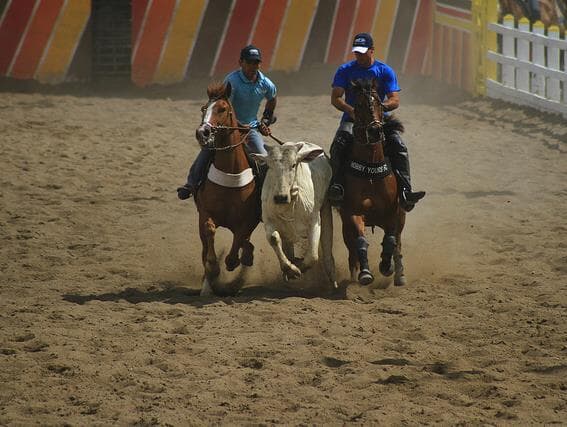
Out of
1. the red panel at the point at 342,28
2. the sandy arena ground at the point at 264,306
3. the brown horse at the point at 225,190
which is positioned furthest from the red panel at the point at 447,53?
the brown horse at the point at 225,190

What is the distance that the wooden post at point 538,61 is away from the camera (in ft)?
59.8

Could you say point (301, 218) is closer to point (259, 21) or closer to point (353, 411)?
point (353, 411)

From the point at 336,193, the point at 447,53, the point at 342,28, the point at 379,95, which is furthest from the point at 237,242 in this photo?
the point at 342,28

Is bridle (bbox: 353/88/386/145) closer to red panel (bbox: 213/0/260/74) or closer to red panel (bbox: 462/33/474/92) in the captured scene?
red panel (bbox: 462/33/474/92)

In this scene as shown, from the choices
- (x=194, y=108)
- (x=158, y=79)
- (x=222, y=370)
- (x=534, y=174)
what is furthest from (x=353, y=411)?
(x=158, y=79)

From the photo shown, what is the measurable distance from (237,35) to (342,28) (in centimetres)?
207

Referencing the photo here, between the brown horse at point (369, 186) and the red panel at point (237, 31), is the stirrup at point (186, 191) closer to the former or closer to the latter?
the brown horse at point (369, 186)

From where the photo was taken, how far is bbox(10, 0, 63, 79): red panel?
782 inches

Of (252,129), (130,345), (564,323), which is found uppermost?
(252,129)

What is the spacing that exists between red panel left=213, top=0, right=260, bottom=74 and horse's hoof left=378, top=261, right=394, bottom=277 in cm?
1139

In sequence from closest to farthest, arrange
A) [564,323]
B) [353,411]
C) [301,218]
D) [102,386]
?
[353,411] → [102,386] → [564,323] → [301,218]

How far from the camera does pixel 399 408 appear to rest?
6.96 meters

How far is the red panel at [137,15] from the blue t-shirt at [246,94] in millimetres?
10581

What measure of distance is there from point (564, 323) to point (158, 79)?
13247mm
